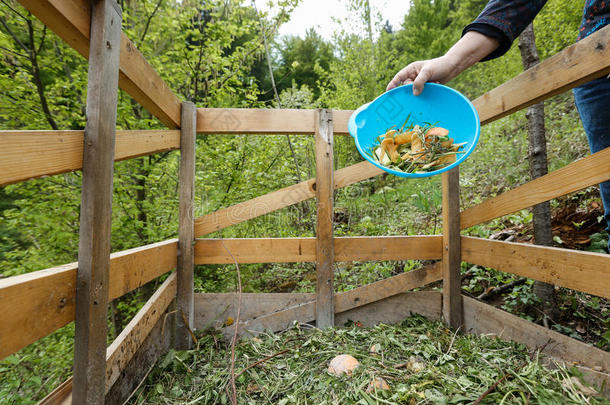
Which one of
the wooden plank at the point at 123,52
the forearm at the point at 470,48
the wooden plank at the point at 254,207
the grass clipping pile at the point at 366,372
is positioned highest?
the forearm at the point at 470,48

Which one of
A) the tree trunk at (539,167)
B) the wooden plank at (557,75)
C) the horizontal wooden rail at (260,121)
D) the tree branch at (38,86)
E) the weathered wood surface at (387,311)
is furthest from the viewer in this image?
the tree branch at (38,86)

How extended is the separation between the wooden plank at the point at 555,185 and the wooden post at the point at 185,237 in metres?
1.84

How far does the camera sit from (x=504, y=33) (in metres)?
1.29

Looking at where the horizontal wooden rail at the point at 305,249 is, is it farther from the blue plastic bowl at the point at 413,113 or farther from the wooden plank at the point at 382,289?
the blue plastic bowl at the point at 413,113

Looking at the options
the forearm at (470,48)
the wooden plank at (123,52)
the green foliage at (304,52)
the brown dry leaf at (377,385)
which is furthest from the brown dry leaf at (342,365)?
the green foliage at (304,52)

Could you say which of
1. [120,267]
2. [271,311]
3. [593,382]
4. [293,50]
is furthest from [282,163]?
[293,50]

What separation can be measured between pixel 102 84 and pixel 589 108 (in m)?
2.05

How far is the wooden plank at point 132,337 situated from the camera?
116 cm

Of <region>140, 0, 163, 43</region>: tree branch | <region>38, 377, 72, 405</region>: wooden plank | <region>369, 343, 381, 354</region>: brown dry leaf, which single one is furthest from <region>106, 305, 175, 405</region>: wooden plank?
<region>140, 0, 163, 43</region>: tree branch

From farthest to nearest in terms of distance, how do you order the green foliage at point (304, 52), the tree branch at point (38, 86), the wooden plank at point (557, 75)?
1. the green foliage at point (304, 52)
2. the tree branch at point (38, 86)
3. the wooden plank at point (557, 75)

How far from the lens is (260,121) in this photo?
2043 mm

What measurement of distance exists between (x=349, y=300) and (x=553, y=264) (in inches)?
47.6

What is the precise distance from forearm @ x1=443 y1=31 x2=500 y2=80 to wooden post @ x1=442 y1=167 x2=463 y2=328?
84 cm

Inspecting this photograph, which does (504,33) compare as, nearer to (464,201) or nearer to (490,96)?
(490,96)
